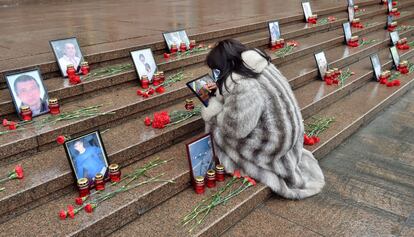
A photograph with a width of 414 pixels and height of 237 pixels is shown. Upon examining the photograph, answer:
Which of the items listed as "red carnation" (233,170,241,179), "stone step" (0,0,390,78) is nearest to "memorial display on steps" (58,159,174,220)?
"red carnation" (233,170,241,179)

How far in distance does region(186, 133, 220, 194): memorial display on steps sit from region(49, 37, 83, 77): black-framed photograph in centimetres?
159

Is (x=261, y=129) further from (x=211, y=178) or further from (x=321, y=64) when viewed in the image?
(x=321, y=64)

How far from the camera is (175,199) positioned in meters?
2.88

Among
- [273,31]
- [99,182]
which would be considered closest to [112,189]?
[99,182]

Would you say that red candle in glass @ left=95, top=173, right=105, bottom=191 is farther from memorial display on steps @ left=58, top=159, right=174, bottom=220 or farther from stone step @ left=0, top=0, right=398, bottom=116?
stone step @ left=0, top=0, right=398, bottom=116

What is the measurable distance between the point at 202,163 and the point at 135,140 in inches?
22.8

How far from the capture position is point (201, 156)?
Answer: 2.97 metres

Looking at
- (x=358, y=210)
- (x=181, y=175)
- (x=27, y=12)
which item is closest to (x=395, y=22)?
(x=358, y=210)

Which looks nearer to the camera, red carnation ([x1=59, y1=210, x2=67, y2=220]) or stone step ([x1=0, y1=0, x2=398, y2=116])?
red carnation ([x1=59, y1=210, x2=67, y2=220])

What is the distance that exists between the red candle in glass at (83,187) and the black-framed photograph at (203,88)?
46.3 inches

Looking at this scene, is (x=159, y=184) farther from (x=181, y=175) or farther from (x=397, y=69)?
(x=397, y=69)

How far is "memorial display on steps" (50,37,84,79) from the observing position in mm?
3670

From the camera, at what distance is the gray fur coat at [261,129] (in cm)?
277

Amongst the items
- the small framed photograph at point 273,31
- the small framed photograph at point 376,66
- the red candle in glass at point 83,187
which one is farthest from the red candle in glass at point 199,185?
the small framed photograph at point 376,66
